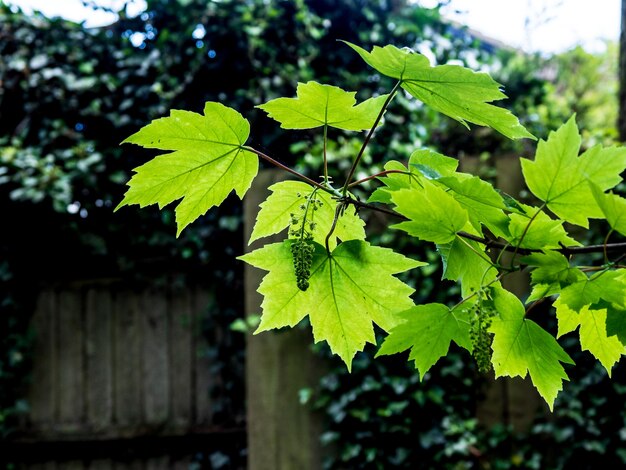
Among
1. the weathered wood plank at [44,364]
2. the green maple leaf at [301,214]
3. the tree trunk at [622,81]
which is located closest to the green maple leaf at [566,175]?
the green maple leaf at [301,214]

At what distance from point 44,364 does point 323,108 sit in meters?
3.90

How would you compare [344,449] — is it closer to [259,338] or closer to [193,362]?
[259,338]

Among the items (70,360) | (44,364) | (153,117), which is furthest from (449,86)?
(44,364)

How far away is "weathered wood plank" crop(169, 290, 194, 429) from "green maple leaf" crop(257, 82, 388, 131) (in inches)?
132

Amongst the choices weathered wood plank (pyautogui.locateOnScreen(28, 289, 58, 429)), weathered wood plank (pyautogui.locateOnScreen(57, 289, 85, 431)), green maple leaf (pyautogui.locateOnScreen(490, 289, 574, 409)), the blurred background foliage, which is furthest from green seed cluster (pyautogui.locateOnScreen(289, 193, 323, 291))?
weathered wood plank (pyautogui.locateOnScreen(28, 289, 58, 429))

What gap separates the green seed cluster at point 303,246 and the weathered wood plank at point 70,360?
12.1 ft

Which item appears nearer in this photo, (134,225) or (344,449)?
(344,449)

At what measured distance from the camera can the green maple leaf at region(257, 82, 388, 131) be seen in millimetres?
801

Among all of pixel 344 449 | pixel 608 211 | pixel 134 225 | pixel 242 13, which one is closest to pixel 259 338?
pixel 344 449

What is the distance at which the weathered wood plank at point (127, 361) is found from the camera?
4.07m

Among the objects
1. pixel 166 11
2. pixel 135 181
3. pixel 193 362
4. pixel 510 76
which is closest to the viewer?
pixel 135 181

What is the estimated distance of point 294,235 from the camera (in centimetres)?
81

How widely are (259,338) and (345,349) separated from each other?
2.58 metres

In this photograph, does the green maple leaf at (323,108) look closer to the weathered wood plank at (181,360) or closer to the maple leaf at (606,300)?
the maple leaf at (606,300)
